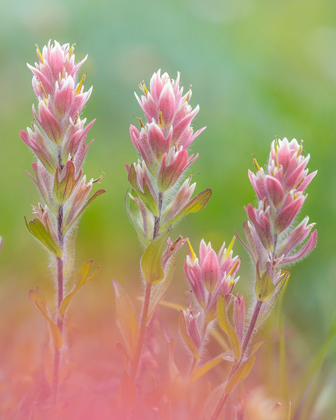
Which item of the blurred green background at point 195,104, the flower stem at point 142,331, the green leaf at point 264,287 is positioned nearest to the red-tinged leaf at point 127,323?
the flower stem at point 142,331

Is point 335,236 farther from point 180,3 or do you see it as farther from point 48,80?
point 180,3

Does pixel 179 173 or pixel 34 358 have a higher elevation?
pixel 179 173

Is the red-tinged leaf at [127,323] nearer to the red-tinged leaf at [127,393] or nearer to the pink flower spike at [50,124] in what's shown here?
the red-tinged leaf at [127,393]

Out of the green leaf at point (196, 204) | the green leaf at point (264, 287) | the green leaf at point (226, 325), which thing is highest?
the green leaf at point (196, 204)

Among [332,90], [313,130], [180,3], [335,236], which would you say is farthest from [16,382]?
[180,3]

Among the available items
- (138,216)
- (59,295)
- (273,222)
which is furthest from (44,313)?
(273,222)

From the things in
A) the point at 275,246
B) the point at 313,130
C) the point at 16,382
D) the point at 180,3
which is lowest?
the point at 16,382
